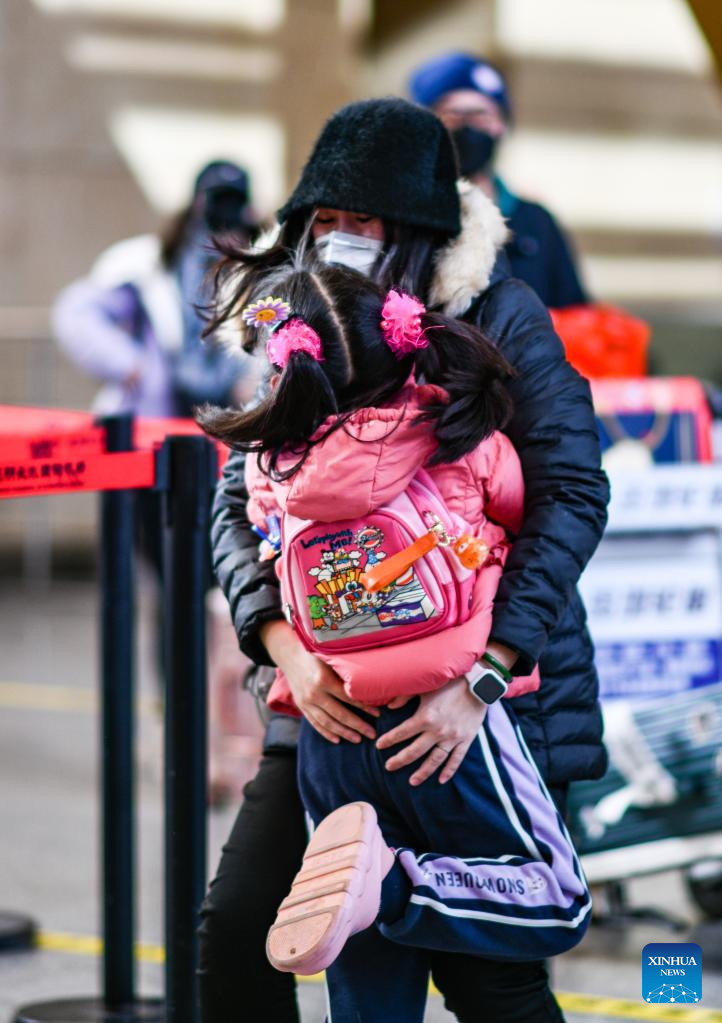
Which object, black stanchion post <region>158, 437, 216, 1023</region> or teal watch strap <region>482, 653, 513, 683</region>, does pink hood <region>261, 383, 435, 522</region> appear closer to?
teal watch strap <region>482, 653, 513, 683</region>

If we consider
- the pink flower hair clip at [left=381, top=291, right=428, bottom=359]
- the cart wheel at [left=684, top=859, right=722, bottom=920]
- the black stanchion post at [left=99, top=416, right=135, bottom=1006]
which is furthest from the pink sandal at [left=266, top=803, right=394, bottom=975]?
the cart wheel at [left=684, top=859, right=722, bottom=920]

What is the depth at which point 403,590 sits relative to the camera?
2.21 metres

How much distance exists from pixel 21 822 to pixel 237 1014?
9.62 feet

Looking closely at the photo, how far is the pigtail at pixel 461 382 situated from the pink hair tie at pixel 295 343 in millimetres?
162

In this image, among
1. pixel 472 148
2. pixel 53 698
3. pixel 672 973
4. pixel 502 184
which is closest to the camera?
pixel 672 973

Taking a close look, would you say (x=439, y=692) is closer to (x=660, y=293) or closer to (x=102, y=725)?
(x=102, y=725)

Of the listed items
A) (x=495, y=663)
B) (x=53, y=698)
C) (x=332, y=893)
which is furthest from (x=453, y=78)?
(x=53, y=698)

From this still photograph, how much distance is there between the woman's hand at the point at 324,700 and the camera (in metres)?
2.28

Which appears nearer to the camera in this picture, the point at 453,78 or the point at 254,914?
the point at 254,914

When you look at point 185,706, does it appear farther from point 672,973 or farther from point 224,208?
point 224,208

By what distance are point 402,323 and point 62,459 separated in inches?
39.1

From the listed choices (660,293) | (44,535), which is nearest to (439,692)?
(44,535)

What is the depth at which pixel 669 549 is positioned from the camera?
13.2ft

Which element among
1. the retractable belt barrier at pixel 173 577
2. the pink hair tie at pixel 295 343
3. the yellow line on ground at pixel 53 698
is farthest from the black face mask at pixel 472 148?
the yellow line on ground at pixel 53 698
